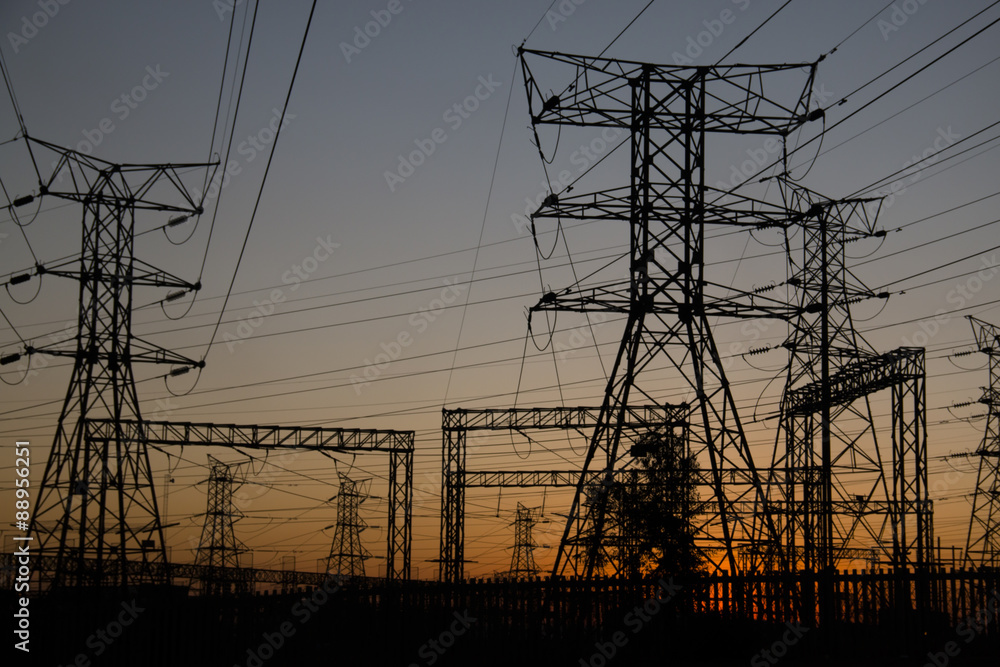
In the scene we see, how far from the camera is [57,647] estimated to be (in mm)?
16547

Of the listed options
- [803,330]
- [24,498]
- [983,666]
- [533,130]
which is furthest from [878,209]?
[24,498]

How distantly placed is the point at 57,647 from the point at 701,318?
11803mm

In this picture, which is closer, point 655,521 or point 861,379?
point 655,521

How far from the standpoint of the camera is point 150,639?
16016 millimetres

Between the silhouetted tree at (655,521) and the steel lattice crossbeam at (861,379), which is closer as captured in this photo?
the silhouetted tree at (655,521)

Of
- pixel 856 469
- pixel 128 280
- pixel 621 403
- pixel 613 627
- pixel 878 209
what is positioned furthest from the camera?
pixel 878 209

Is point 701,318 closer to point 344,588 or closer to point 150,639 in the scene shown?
point 344,588

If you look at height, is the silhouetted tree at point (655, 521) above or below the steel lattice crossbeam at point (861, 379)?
below

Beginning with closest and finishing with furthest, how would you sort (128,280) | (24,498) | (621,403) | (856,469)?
1. (621,403)
2. (24,498)
3. (128,280)
4. (856,469)

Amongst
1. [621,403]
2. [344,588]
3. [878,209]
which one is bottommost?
[344,588]

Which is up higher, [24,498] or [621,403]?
[621,403]

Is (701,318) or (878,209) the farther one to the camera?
(878,209)

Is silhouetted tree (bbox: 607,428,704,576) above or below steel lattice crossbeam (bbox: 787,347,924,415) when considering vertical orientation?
below

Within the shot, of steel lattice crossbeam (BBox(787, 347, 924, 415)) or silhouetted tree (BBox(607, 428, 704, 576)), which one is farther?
steel lattice crossbeam (BBox(787, 347, 924, 415))
